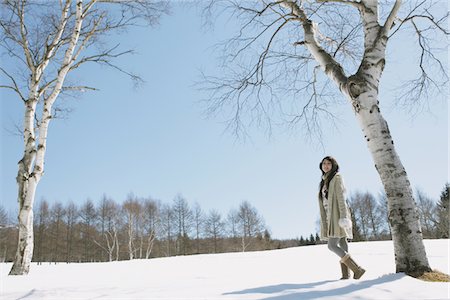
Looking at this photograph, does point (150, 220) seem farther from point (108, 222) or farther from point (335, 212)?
point (335, 212)

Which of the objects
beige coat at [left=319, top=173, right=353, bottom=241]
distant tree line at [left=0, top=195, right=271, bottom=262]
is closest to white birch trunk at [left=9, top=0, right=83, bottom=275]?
beige coat at [left=319, top=173, right=353, bottom=241]

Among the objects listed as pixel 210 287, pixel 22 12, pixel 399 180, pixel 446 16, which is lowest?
pixel 210 287

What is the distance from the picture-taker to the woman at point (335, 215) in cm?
409

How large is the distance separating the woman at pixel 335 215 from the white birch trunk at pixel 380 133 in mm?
543

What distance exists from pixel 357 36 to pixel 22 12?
8.61 meters

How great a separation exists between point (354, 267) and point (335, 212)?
2.41 ft

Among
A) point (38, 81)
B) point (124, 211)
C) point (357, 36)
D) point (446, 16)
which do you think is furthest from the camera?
point (124, 211)

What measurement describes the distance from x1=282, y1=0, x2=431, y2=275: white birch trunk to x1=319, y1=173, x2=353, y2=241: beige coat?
0.55m

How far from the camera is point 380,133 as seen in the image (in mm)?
4348

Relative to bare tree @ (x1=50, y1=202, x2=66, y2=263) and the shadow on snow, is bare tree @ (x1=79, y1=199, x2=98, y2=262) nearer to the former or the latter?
bare tree @ (x1=50, y1=202, x2=66, y2=263)

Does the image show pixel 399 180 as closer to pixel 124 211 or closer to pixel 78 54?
pixel 78 54

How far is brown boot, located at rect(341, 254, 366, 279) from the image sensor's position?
12.9 ft

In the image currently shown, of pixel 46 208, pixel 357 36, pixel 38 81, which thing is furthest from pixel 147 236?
pixel 357 36

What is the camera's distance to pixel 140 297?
3006 mm
